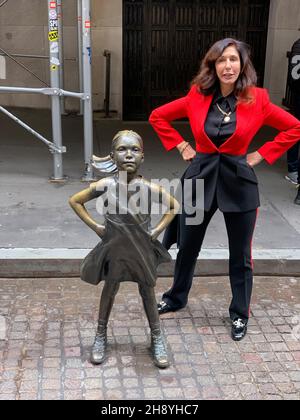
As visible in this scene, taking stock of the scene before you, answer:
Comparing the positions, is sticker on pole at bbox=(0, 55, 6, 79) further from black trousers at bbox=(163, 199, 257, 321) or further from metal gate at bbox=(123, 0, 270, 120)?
black trousers at bbox=(163, 199, 257, 321)

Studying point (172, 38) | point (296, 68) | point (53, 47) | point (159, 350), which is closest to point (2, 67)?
point (172, 38)

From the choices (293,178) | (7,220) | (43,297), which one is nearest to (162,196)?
(43,297)

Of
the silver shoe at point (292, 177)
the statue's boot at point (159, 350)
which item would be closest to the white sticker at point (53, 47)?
the silver shoe at point (292, 177)

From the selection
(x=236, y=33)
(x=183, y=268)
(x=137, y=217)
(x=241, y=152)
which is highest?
(x=236, y=33)

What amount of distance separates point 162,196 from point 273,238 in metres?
2.27

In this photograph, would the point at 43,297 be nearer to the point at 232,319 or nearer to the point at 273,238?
the point at 232,319

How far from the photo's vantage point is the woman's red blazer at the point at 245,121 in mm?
3398

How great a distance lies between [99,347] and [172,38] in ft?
23.9

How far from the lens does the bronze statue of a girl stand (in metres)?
3.14

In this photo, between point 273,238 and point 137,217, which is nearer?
point 137,217

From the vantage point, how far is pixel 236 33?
978 cm

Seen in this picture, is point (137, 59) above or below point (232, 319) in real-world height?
above

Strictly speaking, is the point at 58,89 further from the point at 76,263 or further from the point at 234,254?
the point at 234,254

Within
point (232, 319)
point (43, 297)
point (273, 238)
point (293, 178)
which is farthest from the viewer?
point (293, 178)
